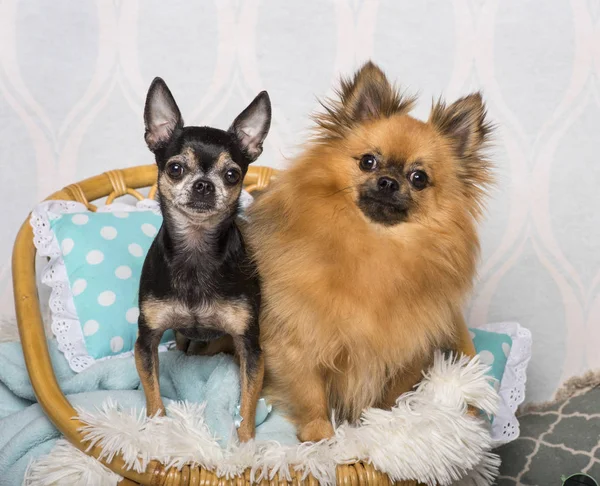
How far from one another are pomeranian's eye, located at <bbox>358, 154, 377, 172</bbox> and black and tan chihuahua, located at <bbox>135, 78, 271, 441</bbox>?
11.4 inches

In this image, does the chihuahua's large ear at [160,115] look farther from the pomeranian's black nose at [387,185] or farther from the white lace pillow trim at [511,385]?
the white lace pillow trim at [511,385]

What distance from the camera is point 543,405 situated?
9.59 ft

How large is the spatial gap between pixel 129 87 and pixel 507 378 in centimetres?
192

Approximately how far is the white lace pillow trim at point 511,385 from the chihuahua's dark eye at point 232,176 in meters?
1.23

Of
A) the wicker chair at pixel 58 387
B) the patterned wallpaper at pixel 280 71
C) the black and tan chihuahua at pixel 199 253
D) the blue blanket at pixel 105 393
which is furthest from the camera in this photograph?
the patterned wallpaper at pixel 280 71

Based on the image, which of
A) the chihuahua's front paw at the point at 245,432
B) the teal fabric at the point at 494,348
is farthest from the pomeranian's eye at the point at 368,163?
the teal fabric at the point at 494,348

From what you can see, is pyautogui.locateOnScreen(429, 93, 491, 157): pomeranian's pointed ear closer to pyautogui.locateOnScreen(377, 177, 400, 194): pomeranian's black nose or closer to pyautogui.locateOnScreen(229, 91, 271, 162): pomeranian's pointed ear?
pyautogui.locateOnScreen(377, 177, 400, 194): pomeranian's black nose

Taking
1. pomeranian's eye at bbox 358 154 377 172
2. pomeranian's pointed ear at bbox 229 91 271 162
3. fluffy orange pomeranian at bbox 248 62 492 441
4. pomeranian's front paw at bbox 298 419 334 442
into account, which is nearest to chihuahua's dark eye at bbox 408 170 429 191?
fluffy orange pomeranian at bbox 248 62 492 441

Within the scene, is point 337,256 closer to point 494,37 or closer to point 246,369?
point 246,369

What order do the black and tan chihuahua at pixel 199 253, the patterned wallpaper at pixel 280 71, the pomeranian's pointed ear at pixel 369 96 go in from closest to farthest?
the black and tan chihuahua at pixel 199 253, the pomeranian's pointed ear at pixel 369 96, the patterned wallpaper at pixel 280 71

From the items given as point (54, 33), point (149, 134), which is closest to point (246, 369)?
point (149, 134)

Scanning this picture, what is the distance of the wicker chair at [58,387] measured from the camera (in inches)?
59.6

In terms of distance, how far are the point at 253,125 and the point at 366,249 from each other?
462 millimetres

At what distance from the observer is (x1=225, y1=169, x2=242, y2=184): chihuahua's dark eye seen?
5.37 ft
